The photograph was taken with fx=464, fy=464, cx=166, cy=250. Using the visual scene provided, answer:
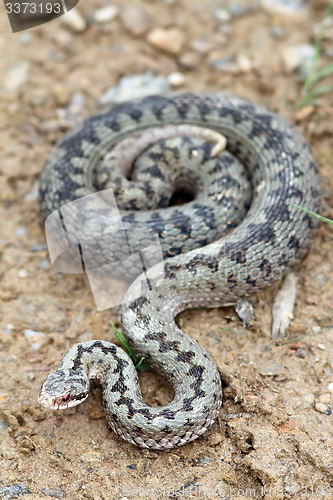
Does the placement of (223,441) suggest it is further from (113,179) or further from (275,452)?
(113,179)

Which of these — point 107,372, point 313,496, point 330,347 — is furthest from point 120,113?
point 313,496

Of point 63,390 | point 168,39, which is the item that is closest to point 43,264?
point 63,390

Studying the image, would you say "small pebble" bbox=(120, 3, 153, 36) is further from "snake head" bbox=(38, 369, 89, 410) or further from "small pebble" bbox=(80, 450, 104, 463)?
"small pebble" bbox=(80, 450, 104, 463)

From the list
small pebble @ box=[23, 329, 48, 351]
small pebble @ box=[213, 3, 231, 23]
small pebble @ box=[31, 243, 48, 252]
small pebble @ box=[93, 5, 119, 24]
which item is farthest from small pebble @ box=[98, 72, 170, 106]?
small pebble @ box=[23, 329, 48, 351]

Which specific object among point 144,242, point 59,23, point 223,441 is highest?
point 59,23

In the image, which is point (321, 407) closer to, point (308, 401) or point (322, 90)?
point (308, 401)

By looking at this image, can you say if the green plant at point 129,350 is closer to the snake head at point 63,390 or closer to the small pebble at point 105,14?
the snake head at point 63,390

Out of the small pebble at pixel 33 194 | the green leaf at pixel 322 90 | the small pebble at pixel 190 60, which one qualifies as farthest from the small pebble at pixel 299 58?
the small pebble at pixel 33 194
